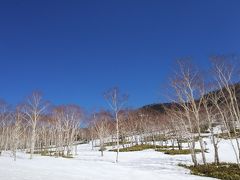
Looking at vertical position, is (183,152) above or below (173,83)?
below

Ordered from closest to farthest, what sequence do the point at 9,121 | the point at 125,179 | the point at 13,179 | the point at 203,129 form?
the point at 13,179 → the point at 125,179 → the point at 9,121 → the point at 203,129

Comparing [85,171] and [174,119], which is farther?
[174,119]

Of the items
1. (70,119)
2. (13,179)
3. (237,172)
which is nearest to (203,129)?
(70,119)

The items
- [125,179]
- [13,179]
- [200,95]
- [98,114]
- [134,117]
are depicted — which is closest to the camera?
[13,179]

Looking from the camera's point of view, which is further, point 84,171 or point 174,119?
point 174,119

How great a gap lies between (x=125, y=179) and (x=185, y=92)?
12083 millimetres

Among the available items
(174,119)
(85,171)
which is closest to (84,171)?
(85,171)

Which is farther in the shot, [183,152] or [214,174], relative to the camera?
[183,152]

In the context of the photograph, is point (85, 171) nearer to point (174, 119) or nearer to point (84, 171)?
point (84, 171)

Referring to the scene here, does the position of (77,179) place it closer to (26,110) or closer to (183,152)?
Result: (26,110)

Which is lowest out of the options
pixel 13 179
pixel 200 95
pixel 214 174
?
pixel 214 174

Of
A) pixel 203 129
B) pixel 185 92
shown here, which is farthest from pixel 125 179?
pixel 203 129

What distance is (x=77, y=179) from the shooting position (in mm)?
14602

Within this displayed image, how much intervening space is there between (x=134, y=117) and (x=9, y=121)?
40025 mm
